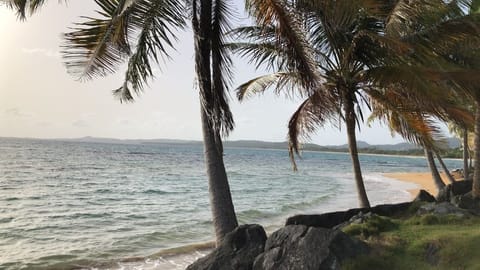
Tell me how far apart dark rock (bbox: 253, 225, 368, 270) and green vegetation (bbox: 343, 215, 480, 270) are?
21 cm

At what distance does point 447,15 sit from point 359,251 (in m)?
7.12

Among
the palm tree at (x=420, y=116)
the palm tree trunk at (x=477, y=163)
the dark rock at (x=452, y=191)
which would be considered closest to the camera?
the palm tree at (x=420, y=116)

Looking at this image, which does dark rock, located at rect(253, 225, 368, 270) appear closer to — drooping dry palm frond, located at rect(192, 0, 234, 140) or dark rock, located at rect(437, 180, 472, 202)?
drooping dry palm frond, located at rect(192, 0, 234, 140)

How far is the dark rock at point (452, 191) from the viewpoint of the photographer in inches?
448

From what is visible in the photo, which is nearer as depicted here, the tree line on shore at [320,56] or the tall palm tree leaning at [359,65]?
the tree line on shore at [320,56]

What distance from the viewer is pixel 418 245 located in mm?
5910

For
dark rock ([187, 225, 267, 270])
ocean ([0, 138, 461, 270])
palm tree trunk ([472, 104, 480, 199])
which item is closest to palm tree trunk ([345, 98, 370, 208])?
palm tree trunk ([472, 104, 480, 199])

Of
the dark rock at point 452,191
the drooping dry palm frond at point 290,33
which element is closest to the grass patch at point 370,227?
the drooping dry palm frond at point 290,33

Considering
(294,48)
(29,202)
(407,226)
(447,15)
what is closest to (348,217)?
(407,226)

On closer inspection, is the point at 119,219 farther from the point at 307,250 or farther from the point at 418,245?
the point at 418,245

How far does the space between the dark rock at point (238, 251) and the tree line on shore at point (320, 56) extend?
63 centimetres

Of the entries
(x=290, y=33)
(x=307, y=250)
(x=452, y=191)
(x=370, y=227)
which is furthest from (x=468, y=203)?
(x=290, y=33)

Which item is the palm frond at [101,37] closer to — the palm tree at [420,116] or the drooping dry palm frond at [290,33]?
the drooping dry palm frond at [290,33]

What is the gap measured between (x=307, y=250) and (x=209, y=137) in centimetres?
254
